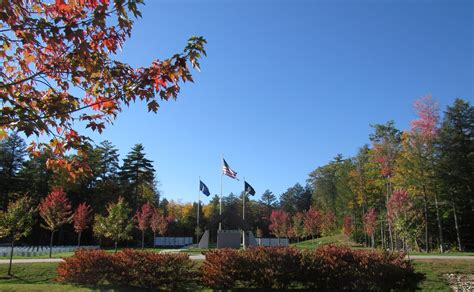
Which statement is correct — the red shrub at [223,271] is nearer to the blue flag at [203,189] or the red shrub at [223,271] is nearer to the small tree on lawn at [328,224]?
the blue flag at [203,189]

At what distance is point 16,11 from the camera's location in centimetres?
486

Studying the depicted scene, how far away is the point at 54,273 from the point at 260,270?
10392 mm

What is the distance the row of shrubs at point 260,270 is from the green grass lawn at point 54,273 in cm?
111

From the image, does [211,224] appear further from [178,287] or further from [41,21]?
[41,21]

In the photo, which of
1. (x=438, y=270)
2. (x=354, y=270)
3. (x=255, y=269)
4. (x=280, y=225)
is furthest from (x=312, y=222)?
(x=255, y=269)

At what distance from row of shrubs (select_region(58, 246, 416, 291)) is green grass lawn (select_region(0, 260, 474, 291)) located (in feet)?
3.64

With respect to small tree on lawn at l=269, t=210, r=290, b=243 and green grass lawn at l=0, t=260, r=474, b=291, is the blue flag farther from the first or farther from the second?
green grass lawn at l=0, t=260, r=474, b=291

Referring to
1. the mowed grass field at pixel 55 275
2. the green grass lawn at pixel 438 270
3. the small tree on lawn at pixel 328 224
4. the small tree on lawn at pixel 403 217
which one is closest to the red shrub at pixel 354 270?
the mowed grass field at pixel 55 275

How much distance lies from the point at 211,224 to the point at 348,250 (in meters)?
19.3

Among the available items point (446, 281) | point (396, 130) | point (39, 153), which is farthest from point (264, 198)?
point (39, 153)

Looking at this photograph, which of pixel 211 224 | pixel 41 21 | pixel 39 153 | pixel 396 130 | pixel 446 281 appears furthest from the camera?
pixel 396 130

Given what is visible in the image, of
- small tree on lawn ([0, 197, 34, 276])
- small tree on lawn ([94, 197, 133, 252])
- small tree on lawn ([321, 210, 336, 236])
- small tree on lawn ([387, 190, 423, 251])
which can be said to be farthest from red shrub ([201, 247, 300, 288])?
small tree on lawn ([321, 210, 336, 236])

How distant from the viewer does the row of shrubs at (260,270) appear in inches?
547

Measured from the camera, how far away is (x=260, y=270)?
14.3 m
